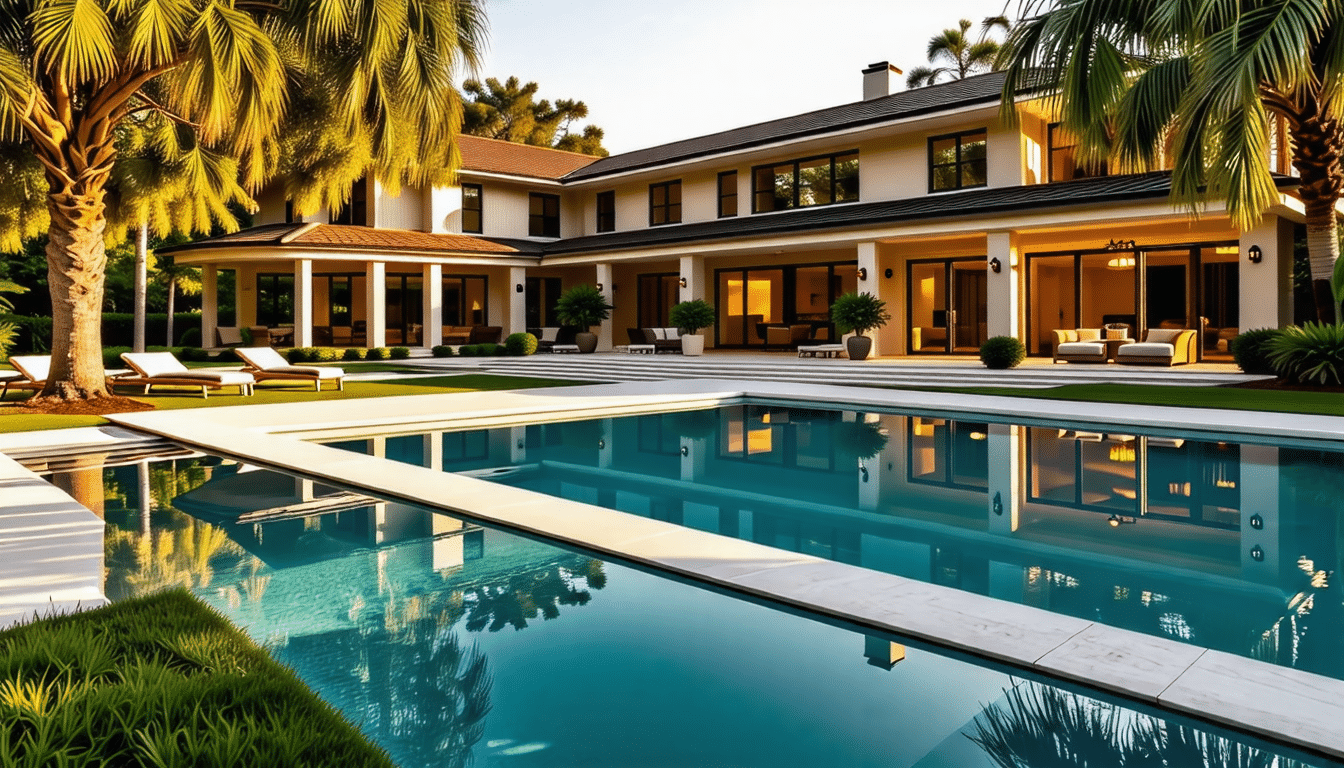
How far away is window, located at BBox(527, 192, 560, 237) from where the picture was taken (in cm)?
3200

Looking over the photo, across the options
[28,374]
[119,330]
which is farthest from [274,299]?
[28,374]

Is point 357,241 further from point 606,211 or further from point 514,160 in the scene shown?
point 606,211

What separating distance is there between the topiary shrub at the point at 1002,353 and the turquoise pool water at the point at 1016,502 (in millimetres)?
6401

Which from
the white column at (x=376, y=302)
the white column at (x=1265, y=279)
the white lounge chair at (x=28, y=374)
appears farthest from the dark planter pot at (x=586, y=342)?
the white column at (x=1265, y=279)

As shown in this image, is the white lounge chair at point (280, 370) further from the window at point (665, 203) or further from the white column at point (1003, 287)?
the window at point (665, 203)

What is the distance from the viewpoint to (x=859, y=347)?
21.3 meters

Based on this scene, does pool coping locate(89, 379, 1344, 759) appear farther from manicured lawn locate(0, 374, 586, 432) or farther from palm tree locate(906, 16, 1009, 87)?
palm tree locate(906, 16, 1009, 87)

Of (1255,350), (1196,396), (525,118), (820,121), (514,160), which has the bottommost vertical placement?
(1196,396)

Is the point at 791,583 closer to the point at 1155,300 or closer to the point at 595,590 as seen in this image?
the point at 595,590

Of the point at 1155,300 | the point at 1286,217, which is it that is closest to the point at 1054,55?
the point at 1286,217

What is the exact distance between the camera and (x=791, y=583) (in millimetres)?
4805

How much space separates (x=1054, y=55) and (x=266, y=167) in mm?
13548

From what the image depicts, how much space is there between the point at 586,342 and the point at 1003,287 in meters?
13.0

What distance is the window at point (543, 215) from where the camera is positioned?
32000 mm
